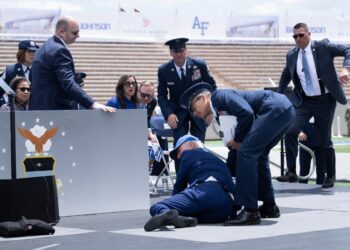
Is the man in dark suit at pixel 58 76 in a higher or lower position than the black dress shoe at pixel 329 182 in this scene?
higher

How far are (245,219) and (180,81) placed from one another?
138 inches

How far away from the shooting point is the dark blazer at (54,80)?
9617 mm

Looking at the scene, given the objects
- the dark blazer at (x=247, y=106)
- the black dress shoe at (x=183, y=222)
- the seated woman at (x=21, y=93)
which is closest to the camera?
the black dress shoe at (x=183, y=222)

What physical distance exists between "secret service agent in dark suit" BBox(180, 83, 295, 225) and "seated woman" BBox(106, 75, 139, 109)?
304cm

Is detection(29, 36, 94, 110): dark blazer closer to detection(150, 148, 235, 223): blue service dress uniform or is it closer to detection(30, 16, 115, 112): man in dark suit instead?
detection(30, 16, 115, 112): man in dark suit

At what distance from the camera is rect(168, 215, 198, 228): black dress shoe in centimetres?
828

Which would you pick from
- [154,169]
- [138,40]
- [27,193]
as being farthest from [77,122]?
[138,40]

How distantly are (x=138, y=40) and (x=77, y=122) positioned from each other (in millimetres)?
33142

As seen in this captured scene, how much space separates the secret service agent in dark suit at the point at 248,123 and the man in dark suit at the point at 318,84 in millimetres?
3161

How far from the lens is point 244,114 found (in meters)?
8.49

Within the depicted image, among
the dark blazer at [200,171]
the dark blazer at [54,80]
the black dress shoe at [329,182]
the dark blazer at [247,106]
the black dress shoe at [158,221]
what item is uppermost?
the dark blazer at [54,80]

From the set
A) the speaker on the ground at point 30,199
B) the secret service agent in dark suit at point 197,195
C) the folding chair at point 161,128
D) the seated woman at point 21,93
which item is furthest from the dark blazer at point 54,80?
the folding chair at point 161,128

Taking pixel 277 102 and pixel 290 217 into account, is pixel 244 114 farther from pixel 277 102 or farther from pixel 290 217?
pixel 290 217

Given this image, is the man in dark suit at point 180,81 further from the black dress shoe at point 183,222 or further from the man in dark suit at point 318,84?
the black dress shoe at point 183,222
